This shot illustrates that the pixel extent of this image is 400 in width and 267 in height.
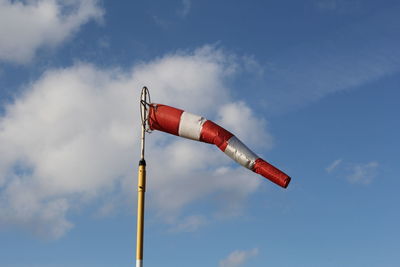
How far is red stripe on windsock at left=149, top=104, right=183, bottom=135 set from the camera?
23.0 meters

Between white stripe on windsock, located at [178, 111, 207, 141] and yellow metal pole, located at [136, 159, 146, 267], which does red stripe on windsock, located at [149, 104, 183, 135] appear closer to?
white stripe on windsock, located at [178, 111, 207, 141]

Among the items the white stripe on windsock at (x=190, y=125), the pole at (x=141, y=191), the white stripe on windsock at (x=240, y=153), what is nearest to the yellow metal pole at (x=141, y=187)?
the pole at (x=141, y=191)

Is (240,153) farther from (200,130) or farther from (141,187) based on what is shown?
(141,187)

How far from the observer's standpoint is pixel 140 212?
21.3 metres

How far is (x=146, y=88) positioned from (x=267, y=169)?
20.8 ft

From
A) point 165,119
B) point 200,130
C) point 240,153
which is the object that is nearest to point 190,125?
point 200,130

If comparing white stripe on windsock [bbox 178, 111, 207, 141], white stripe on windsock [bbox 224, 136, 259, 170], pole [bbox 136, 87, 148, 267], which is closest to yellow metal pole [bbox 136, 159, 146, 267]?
pole [bbox 136, 87, 148, 267]

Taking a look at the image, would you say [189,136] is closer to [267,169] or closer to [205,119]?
[205,119]

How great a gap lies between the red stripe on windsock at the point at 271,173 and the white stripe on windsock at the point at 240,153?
27 cm

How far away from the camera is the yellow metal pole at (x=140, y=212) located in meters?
20.9

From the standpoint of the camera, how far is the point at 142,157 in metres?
22.1

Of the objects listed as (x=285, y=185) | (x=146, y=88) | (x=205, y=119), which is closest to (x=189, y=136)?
(x=205, y=119)

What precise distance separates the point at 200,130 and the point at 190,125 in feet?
1.57

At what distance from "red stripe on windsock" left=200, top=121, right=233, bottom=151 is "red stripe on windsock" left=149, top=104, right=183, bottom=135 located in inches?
47.0
